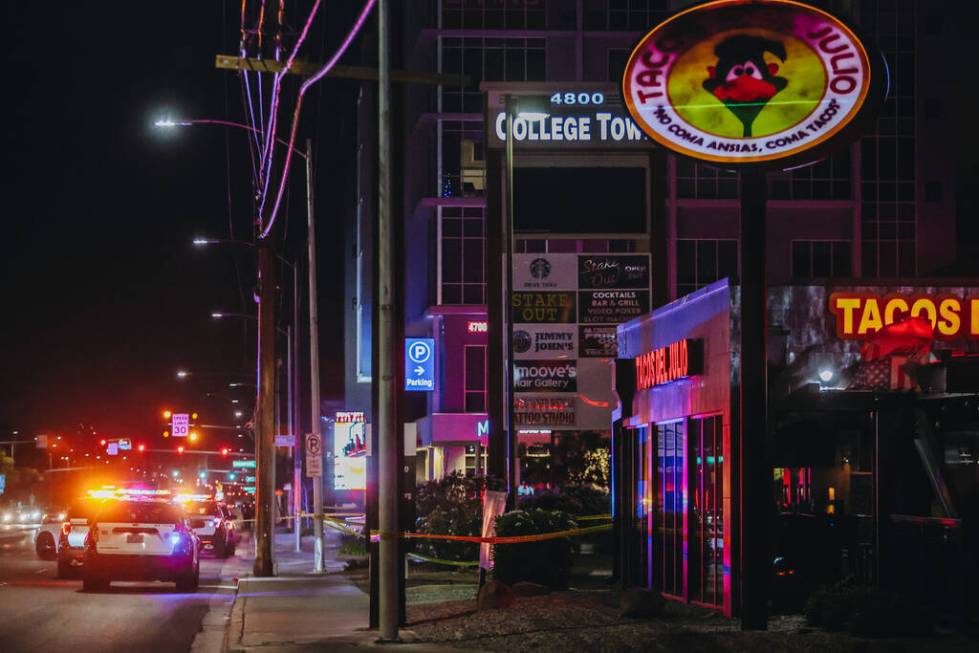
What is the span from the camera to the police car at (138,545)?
22859 mm

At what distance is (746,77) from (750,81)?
7cm

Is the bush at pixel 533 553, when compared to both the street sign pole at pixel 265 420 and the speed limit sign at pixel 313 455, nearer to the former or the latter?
the street sign pole at pixel 265 420

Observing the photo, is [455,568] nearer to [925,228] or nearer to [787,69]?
[787,69]

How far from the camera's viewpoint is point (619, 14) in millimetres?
59625

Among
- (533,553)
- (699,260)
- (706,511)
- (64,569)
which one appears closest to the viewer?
(706,511)

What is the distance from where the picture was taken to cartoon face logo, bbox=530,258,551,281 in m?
31.4

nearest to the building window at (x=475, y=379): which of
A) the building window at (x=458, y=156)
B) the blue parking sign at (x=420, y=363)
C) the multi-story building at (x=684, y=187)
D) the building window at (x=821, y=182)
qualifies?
the multi-story building at (x=684, y=187)

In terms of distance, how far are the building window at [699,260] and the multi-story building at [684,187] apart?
6cm

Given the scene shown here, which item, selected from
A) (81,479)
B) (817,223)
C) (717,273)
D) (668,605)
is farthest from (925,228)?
(81,479)

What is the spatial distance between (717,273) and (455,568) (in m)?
33.1

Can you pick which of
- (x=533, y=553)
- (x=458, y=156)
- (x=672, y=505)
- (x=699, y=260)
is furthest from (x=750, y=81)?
(x=458, y=156)

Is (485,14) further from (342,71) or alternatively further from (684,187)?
(342,71)

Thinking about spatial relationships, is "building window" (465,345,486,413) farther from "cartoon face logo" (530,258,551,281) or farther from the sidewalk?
the sidewalk

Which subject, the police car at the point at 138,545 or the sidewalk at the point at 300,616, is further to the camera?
the police car at the point at 138,545
